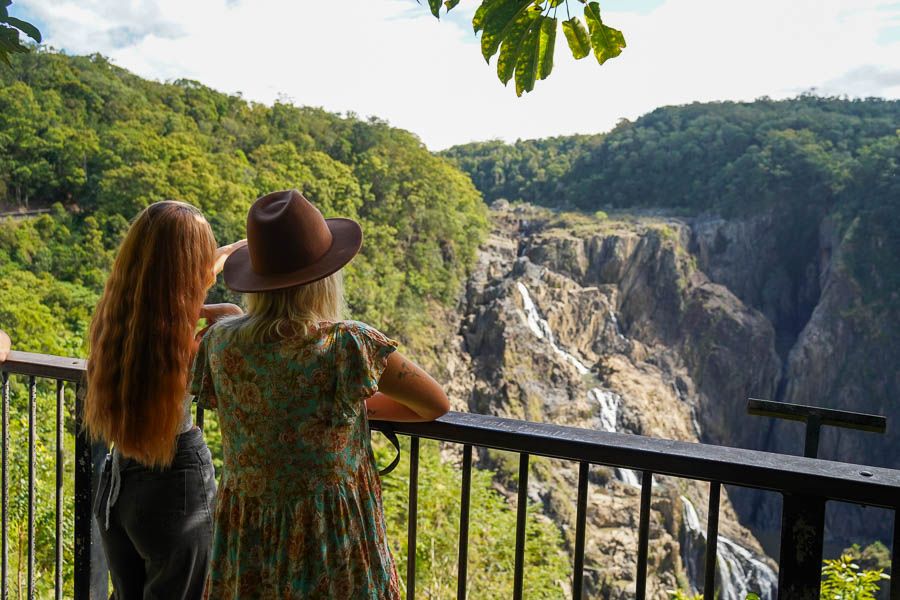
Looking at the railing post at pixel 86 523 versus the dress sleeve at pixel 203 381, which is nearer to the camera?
the dress sleeve at pixel 203 381

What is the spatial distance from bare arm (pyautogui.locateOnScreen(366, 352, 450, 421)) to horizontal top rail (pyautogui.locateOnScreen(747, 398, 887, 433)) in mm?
563

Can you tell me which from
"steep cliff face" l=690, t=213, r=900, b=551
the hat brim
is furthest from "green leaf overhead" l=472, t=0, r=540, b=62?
"steep cliff face" l=690, t=213, r=900, b=551

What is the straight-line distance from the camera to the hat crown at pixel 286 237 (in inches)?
52.9

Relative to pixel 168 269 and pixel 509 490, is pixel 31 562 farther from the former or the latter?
pixel 509 490

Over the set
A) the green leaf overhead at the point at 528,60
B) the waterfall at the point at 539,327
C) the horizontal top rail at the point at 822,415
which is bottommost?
the waterfall at the point at 539,327

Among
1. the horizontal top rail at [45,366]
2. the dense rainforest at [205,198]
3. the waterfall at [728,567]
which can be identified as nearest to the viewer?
the horizontal top rail at [45,366]

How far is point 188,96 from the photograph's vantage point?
94.4 feet

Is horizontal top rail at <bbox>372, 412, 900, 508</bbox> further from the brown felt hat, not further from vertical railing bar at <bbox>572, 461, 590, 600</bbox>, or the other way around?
the brown felt hat

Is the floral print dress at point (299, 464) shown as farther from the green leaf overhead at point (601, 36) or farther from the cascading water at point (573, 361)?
the cascading water at point (573, 361)

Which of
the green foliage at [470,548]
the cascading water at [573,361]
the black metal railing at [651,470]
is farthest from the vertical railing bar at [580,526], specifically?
the cascading water at [573,361]

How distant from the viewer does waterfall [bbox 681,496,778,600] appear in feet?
61.7

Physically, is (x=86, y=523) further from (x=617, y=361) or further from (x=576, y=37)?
(x=617, y=361)

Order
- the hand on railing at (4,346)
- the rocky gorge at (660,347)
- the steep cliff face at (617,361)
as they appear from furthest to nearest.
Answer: the rocky gorge at (660,347), the steep cliff face at (617,361), the hand on railing at (4,346)

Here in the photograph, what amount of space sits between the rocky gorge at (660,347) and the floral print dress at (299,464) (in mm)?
18663
